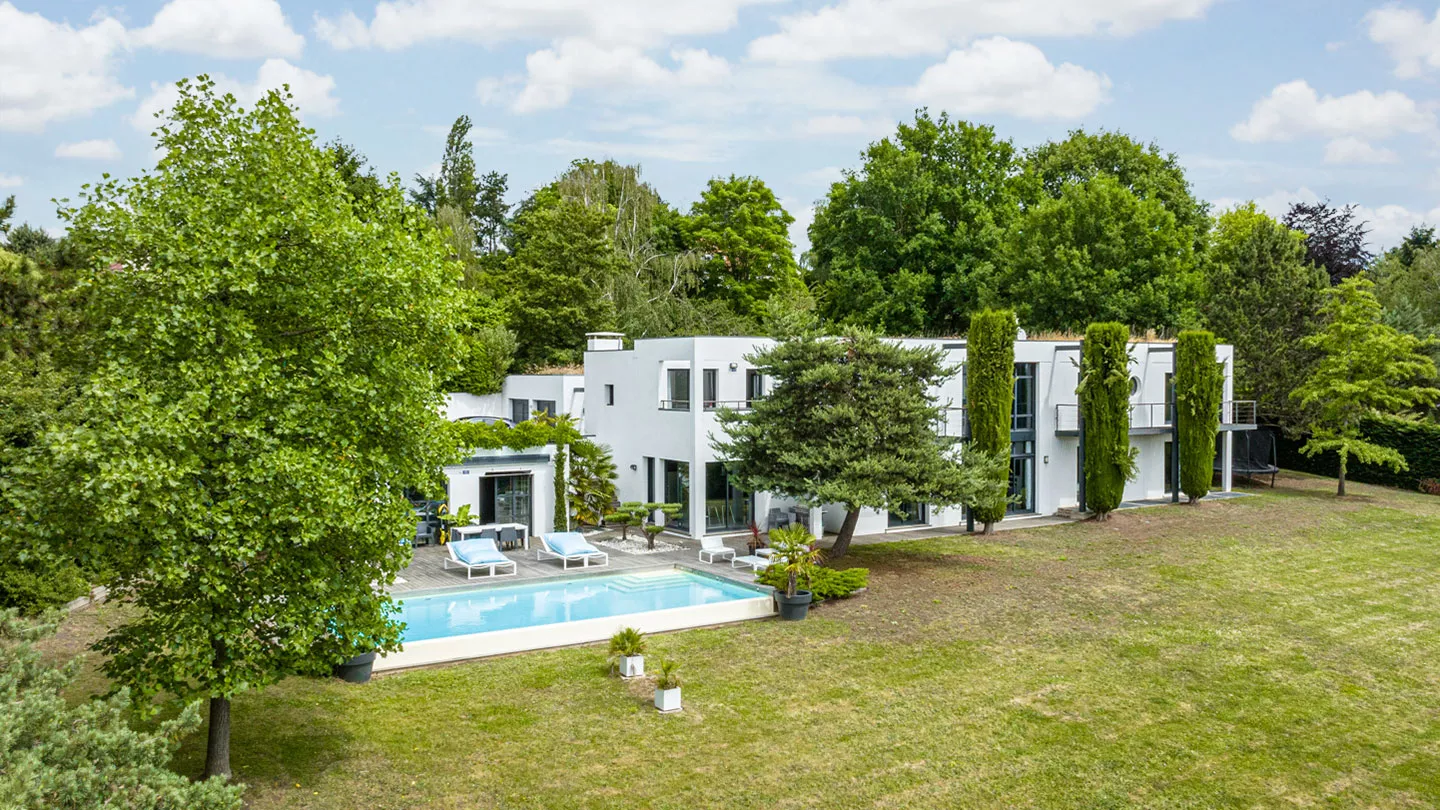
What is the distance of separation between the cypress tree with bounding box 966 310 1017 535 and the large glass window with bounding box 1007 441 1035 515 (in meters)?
2.61

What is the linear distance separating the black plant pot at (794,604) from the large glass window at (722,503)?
23.1 ft

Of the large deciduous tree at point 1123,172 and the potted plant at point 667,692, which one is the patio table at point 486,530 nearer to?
the potted plant at point 667,692

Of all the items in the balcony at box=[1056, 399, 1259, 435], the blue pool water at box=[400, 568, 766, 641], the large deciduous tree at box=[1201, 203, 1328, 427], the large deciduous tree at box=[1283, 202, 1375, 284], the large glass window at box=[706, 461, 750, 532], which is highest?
the large deciduous tree at box=[1283, 202, 1375, 284]

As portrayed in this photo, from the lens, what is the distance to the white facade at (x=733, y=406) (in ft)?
76.1

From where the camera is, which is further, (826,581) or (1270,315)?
(1270,315)

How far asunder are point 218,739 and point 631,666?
5.12 metres

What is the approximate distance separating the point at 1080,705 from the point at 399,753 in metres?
7.93

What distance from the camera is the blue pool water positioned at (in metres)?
16.7

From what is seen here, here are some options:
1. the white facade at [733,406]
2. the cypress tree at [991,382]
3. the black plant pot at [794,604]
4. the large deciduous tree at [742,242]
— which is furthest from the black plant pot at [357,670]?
the large deciduous tree at [742,242]

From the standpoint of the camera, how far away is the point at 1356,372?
30500mm

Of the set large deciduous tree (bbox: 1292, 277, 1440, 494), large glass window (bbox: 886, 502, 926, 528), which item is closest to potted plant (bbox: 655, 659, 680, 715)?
large glass window (bbox: 886, 502, 926, 528)

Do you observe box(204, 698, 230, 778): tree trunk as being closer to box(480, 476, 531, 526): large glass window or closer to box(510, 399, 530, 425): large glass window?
box(480, 476, 531, 526): large glass window

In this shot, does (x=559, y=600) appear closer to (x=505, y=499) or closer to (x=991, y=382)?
(x=505, y=499)

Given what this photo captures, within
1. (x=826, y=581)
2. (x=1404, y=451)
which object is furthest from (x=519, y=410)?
(x=1404, y=451)
